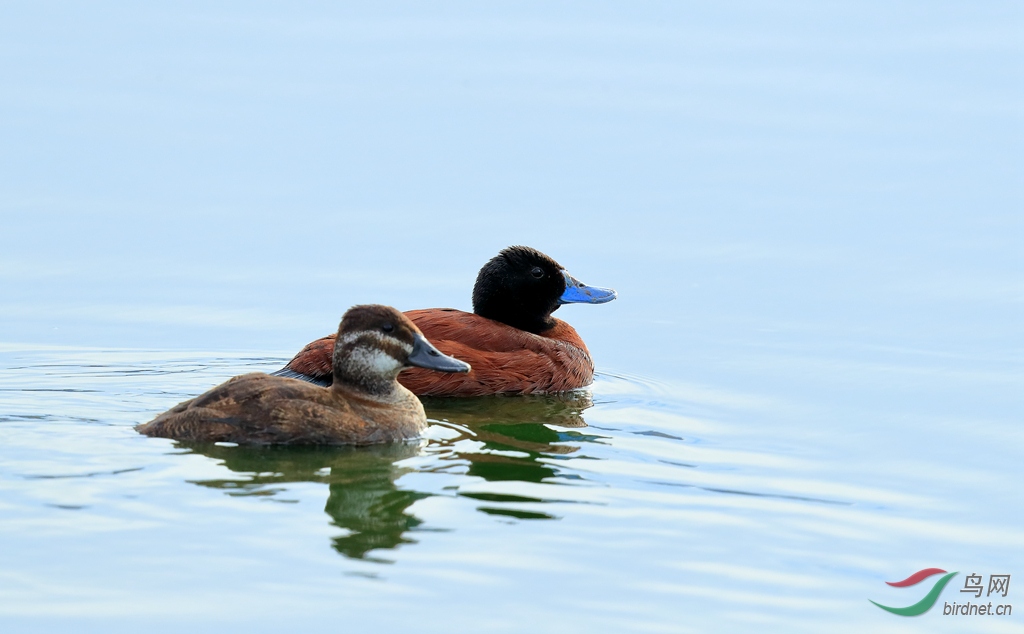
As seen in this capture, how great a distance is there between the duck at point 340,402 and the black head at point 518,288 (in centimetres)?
223

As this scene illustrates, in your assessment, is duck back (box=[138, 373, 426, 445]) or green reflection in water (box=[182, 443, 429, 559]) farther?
duck back (box=[138, 373, 426, 445])

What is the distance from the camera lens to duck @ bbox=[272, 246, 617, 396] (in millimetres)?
11188

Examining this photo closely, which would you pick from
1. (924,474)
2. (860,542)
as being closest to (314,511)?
(860,542)

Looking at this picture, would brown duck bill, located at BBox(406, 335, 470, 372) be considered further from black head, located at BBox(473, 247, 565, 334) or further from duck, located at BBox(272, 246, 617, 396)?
black head, located at BBox(473, 247, 565, 334)

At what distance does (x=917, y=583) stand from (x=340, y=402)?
373 cm

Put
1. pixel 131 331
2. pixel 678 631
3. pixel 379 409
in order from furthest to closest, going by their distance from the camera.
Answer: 1. pixel 131 331
2. pixel 379 409
3. pixel 678 631

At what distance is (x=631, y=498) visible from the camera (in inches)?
337

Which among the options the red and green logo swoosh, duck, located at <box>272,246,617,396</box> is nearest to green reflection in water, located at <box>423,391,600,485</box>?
duck, located at <box>272,246,617,396</box>

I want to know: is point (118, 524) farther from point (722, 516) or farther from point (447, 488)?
point (722, 516)

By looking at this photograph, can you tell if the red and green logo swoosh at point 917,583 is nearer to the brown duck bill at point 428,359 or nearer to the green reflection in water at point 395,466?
the green reflection in water at point 395,466

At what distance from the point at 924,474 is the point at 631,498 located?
7.56 feet

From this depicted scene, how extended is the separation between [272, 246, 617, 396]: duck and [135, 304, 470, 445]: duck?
1217 mm

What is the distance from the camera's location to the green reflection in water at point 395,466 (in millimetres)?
7988

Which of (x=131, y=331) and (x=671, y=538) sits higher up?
(x=131, y=331)
